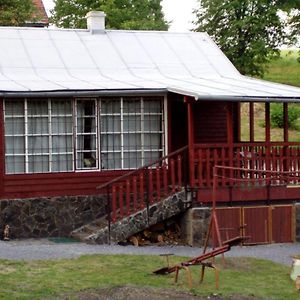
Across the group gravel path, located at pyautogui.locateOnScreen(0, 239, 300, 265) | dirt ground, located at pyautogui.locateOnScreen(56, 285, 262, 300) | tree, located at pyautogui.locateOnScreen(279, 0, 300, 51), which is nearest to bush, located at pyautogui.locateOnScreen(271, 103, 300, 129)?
tree, located at pyautogui.locateOnScreen(279, 0, 300, 51)

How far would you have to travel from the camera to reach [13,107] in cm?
1614

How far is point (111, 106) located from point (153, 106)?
1006mm

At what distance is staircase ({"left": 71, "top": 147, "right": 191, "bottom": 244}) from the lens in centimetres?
1573

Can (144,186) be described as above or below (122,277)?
above

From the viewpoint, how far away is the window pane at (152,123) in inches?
678

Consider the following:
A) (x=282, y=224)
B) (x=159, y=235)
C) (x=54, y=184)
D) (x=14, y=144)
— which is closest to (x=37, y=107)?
(x=14, y=144)

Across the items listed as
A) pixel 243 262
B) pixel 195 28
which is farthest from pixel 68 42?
pixel 195 28

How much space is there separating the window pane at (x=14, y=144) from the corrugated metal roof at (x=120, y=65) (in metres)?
1.13

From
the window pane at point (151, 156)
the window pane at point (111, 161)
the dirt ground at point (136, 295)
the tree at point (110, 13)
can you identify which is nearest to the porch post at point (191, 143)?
the window pane at point (151, 156)

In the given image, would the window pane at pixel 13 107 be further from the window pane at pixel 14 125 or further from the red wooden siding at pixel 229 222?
the red wooden siding at pixel 229 222

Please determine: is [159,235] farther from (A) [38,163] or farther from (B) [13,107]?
(B) [13,107]

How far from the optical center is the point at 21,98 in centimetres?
1611

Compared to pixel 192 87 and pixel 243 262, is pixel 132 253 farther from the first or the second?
pixel 192 87

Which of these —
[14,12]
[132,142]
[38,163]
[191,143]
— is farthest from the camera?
[14,12]
